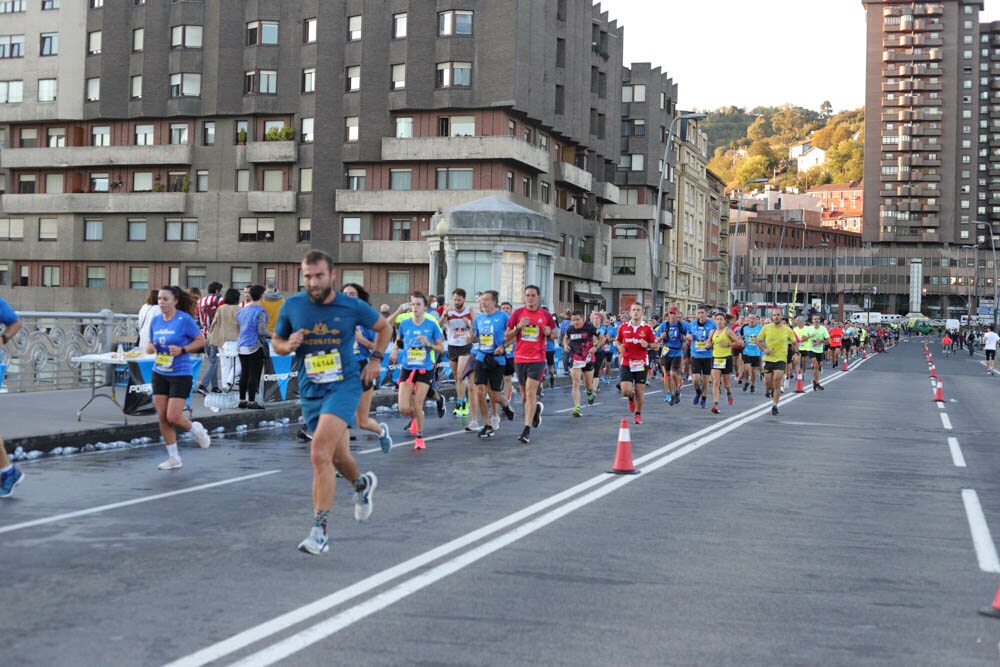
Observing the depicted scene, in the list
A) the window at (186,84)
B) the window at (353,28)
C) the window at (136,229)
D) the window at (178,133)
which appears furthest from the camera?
the window at (136,229)

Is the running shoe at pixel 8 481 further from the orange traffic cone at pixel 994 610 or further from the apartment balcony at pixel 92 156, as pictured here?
the apartment balcony at pixel 92 156

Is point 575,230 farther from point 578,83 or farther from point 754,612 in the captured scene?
point 754,612

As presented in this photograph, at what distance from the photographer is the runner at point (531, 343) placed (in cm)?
1489

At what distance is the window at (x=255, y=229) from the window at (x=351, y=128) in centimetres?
600

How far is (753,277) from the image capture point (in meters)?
158

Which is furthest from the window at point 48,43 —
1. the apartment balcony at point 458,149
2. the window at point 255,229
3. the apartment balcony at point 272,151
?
the apartment balcony at point 458,149

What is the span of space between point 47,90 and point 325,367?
6136 centimetres

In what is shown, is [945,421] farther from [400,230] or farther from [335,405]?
[400,230]

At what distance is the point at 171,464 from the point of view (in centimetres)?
1135

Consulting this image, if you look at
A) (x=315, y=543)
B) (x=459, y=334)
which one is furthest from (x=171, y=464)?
(x=459, y=334)

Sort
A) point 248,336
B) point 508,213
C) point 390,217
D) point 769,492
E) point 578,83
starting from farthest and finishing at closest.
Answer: point 578,83 → point 390,217 → point 508,213 → point 248,336 → point 769,492

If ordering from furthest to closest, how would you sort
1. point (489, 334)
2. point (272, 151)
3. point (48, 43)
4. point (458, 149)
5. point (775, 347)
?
point (48, 43), point (272, 151), point (458, 149), point (775, 347), point (489, 334)

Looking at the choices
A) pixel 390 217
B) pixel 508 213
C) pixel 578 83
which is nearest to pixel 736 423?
pixel 508 213

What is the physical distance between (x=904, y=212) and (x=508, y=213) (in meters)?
126
